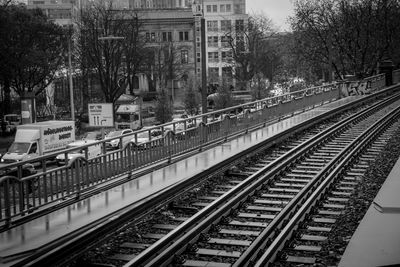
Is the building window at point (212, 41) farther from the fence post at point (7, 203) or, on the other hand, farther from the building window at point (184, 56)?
the fence post at point (7, 203)

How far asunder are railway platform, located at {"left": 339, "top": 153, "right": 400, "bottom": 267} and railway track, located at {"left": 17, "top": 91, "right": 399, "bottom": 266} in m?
0.97

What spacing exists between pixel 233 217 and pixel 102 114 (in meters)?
25.6

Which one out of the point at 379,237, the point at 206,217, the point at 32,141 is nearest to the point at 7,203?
the point at 206,217

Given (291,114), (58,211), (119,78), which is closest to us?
(58,211)

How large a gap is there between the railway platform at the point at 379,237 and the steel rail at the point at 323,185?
1199 millimetres

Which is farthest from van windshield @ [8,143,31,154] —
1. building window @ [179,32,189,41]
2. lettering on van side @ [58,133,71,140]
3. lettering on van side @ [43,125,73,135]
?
building window @ [179,32,189,41]

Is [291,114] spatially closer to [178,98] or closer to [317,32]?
[317,32]

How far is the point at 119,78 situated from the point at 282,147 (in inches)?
1644

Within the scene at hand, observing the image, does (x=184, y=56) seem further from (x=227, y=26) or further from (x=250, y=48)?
(x=250, y=48)

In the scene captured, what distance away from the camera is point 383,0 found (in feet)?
175

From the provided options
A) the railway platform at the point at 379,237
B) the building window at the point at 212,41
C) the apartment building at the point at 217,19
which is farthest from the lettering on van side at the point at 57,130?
the building window at the point at 212,41

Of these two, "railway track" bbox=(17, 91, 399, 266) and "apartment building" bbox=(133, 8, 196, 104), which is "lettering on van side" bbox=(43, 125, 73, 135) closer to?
"railway track" bbox=(17, 91, 399, 266)

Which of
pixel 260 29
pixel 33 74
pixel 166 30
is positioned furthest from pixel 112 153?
pixel 166 30

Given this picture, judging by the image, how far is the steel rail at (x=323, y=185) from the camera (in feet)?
29.5
